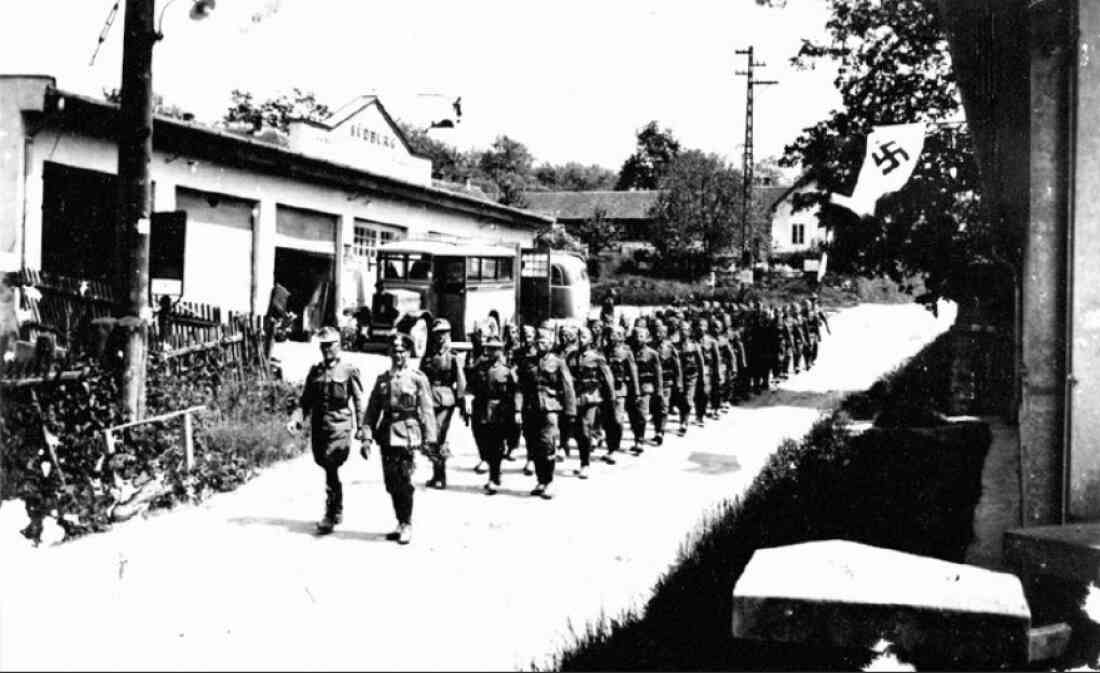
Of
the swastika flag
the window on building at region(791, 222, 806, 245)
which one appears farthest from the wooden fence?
the window on building at region(791, 222, 806, 245)

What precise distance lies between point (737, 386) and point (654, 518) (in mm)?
9299

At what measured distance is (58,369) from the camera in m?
7.98

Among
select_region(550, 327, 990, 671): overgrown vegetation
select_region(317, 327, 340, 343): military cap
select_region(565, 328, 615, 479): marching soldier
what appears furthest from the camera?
select_region(565, 328, 615, 479): marching soldier

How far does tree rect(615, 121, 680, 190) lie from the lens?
92400 mm

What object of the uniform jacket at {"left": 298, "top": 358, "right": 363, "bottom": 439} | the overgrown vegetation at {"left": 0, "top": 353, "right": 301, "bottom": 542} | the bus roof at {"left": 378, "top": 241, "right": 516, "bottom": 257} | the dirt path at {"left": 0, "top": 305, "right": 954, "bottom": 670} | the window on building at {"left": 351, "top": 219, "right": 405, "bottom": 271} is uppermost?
the window on building at {"left": 351, "top": 219, "right": 405, "bottom": 271}

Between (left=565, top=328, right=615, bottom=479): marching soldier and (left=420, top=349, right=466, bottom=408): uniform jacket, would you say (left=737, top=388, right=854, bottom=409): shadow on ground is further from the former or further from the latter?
(left=420, top=349, right=466, bottom=408): uniform jacket

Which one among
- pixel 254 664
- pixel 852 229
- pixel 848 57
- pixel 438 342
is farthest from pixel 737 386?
pixel 254 664

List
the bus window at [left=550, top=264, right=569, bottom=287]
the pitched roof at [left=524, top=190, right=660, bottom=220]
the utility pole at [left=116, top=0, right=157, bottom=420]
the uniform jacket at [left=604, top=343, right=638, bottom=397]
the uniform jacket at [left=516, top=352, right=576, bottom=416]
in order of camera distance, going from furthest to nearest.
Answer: the pitched roof at [left=524, top=190, right=660, bottom=220]
the bus window at [left=550, top=264, right=569, bottom=287]
the uniform jacket at [left=604, top=343, right=638, bottom=397]
the uniform jacket at [left=516, top=352, right=576, bottom=416]
the utility pole at [left=116, top=0, right=157, bottom=420]

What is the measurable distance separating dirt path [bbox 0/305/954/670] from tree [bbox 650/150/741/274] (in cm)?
4528

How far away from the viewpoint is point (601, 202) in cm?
7494

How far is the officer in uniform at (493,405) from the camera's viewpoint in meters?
10.1

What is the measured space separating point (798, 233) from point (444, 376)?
2408 inches

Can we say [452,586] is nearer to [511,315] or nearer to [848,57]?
[848,57]

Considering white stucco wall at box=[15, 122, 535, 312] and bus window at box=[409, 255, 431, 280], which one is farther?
bus window at box=[409, 255, 431, 280]
